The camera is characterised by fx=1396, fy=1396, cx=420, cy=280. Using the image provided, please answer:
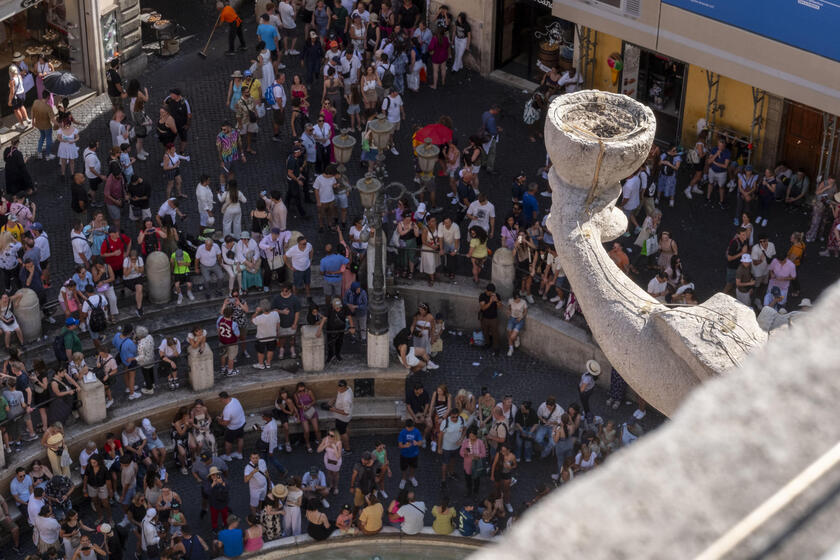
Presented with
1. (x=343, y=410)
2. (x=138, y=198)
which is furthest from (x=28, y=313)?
(x=343, y=410)

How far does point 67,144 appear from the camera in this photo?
3253 cm

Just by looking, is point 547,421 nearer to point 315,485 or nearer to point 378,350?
point 378,350

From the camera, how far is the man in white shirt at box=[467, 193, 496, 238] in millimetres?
30266

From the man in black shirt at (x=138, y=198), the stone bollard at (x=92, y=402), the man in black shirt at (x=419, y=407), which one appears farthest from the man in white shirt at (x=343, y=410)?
the man in black shirt at (x=138, y=198)

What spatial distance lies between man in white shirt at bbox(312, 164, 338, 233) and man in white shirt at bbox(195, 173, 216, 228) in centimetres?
236

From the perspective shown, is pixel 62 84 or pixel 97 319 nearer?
pixel 97 319

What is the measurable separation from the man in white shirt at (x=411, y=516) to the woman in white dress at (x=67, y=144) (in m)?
12.7

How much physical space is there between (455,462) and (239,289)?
593 cm

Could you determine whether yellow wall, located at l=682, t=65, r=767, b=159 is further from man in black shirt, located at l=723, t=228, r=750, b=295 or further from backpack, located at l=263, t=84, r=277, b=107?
backpack, located at l=263, t=84, r=277, b=107

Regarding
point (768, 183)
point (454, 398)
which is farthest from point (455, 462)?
point (768, 183)

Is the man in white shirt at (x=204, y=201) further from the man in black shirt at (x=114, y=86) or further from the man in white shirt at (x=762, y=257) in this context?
the man in white shirt at (x=762, y=257)

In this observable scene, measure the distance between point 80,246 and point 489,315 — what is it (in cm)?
857

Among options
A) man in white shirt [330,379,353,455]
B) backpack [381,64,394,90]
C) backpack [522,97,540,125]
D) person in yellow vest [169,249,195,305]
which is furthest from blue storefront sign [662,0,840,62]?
person in yellow vest [169,249,195,305]

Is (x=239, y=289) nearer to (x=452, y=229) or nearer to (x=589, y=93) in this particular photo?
(x=452, y=229)
